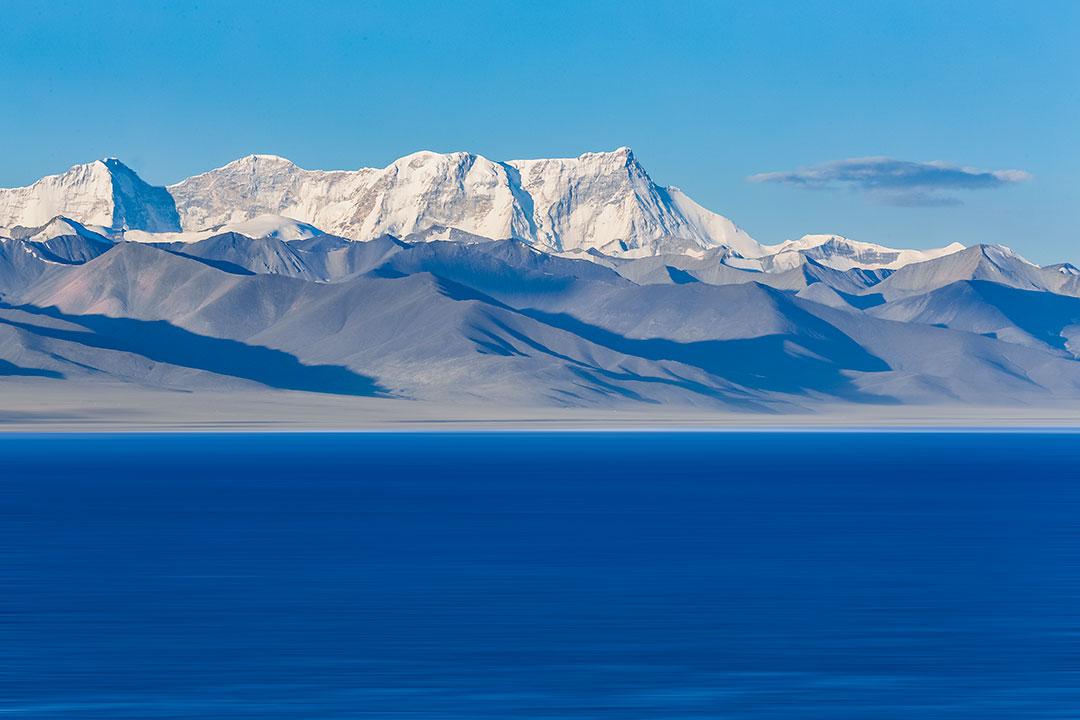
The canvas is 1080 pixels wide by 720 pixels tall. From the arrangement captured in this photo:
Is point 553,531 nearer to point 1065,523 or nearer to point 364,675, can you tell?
point 1065,523

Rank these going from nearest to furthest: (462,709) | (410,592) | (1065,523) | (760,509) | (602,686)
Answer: (462,709) → (602,686) → (410,592) → (1065,523) → (760,509)

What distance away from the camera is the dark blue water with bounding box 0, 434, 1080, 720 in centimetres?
3788

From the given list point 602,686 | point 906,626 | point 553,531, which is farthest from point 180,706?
point 553,531

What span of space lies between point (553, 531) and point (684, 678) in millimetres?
38886

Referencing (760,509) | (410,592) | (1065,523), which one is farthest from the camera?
(760,509)

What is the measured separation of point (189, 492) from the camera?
106688 mm

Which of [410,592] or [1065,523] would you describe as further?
[1065,523]

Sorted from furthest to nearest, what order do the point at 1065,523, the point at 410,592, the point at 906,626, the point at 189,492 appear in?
the point at 189,492
the point at 1065,523
the point at 410,592
the point at 906,626

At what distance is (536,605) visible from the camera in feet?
169

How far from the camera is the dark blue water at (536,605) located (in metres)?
37.9

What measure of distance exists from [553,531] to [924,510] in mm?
23951

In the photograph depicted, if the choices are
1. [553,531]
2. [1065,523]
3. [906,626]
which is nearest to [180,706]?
[906,626]

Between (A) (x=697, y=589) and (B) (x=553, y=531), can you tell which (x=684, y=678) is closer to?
(A) (x=697, y=589)

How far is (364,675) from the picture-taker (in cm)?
3991
